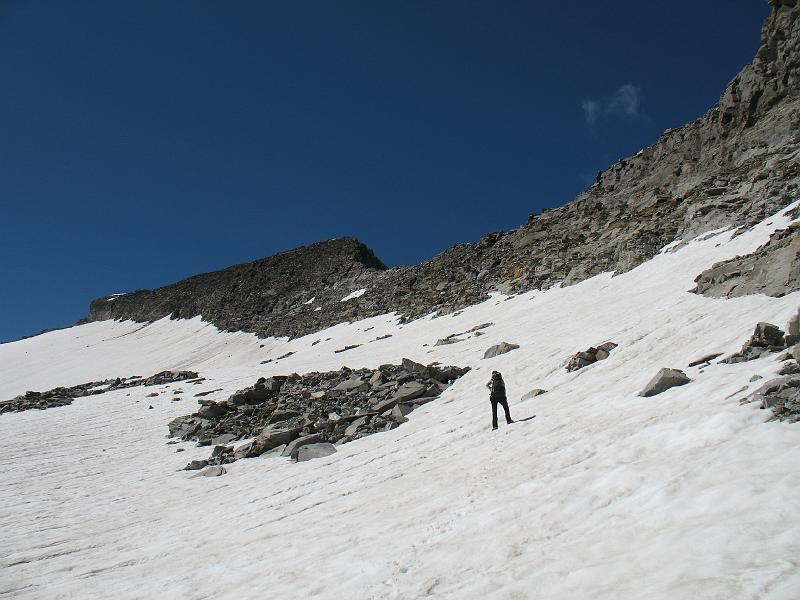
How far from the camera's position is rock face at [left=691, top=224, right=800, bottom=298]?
12445 millimetres

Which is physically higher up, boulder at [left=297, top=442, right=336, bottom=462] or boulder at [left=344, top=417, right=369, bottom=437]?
boulder at [left=344, top=417, right=369, bottom=437]

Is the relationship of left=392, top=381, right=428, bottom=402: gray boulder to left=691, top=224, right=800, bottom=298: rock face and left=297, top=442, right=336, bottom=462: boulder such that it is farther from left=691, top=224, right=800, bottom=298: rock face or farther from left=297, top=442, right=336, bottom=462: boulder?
left=691, top=224, right=800, bottom=298: rock face

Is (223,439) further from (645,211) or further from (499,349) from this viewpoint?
(645,211)

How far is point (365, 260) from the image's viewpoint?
73.8 m

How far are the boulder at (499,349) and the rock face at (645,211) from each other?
7.96 meters

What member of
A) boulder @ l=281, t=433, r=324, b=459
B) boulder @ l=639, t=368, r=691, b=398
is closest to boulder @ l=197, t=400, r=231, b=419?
boulder @ l=281, t=433, r=324, b=459

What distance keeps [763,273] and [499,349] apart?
29.0 ft

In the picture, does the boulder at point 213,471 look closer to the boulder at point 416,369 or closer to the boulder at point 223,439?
the boulder at point 223,439

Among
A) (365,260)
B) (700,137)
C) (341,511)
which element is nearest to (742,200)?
(700,137)

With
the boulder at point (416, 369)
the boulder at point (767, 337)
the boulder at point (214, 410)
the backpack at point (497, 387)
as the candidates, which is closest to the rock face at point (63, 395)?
the boulder at point (214, 410)

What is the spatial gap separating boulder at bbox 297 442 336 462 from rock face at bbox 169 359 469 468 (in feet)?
1.10

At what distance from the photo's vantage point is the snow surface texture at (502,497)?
454cm

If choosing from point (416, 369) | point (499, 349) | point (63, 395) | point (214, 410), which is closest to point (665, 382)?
point (499, 349)

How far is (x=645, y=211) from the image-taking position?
107 feet
